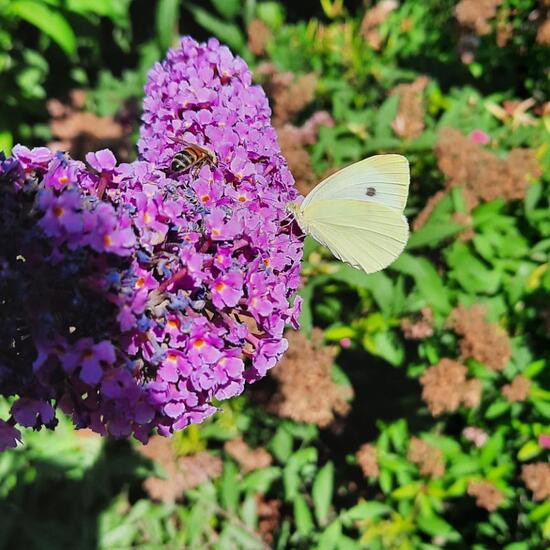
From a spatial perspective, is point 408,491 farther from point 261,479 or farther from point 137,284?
point 137,284

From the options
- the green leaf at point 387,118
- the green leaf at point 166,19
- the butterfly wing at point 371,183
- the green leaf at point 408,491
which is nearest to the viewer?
the butterfly wing at point 371,183

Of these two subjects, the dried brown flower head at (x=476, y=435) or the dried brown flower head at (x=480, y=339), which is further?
the dried brown flower head at (x=476, y=435)

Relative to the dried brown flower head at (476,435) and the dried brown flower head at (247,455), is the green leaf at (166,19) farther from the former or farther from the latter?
the dried brown flower head at (476,435)

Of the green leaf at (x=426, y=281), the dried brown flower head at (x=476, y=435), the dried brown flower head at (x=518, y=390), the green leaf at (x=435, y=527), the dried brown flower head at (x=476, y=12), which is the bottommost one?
the green leaf at (x=435, y=527)

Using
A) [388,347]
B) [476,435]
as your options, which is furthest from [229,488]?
[476,435]

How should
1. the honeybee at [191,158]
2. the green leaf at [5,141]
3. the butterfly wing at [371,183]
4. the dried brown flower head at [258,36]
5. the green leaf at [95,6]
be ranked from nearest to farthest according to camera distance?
the honeybee at [191,158], the butterfly wing at [371,183], the green leaf at [95,6], the green leaf at [5,141], the dried brown flower head at [258,36]

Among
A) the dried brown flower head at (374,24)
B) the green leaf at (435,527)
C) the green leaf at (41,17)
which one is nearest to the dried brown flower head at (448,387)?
the green leaf at (435,527)

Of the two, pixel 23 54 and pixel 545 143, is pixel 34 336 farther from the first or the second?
pixel 23 54
